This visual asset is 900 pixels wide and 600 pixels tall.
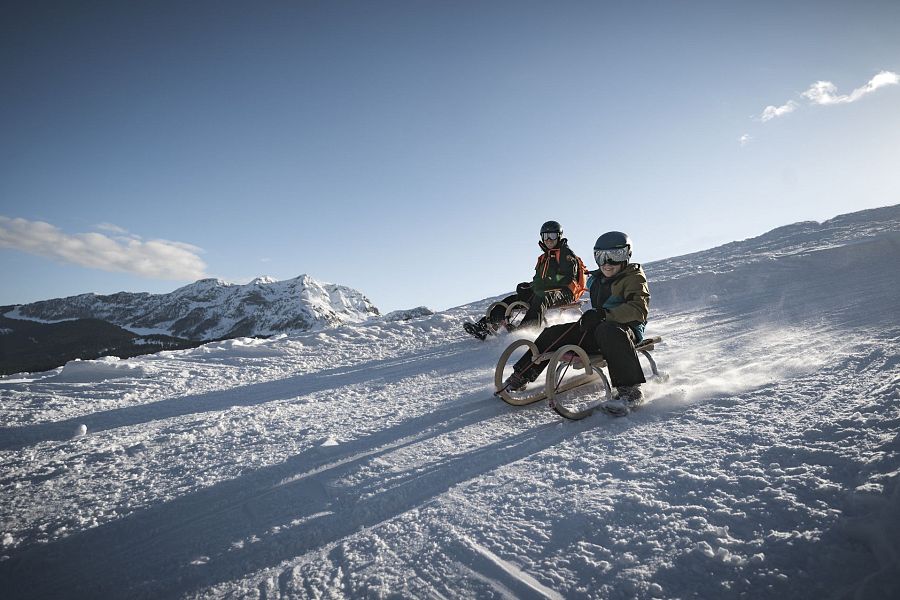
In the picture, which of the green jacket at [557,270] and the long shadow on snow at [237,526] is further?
the green jacket at [557,270]

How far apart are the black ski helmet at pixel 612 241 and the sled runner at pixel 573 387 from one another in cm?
113

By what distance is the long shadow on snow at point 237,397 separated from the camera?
4258 millimetres

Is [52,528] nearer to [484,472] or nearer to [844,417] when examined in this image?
[484,472]

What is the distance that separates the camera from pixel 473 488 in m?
2.77

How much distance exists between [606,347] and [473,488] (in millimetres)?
2042

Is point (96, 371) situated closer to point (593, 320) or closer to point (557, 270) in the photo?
point (593, 320)

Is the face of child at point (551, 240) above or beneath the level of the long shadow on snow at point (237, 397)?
above

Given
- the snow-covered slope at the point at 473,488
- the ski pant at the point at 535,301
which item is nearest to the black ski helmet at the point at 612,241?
the snow-covered slope at the point at 473,488

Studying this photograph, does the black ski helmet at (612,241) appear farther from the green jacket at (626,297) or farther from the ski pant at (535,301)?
the ski pant at (535,301)

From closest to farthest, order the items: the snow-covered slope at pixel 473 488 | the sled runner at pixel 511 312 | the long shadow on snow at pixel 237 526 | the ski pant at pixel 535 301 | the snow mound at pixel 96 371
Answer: the snow-covered slope at pixel 473 488, the long shadow on snow at pixel 237 526, the snow mound at pixel 96 371, the ski pant at pixel 535 301, the sled runner at pixel 511 312

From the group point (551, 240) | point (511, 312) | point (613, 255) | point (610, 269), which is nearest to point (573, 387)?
point (610, 269)

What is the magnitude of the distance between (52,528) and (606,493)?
3.63 m

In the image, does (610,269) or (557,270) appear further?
(557,270)

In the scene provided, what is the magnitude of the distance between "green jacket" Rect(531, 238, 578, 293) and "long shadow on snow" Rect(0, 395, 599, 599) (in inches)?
202
